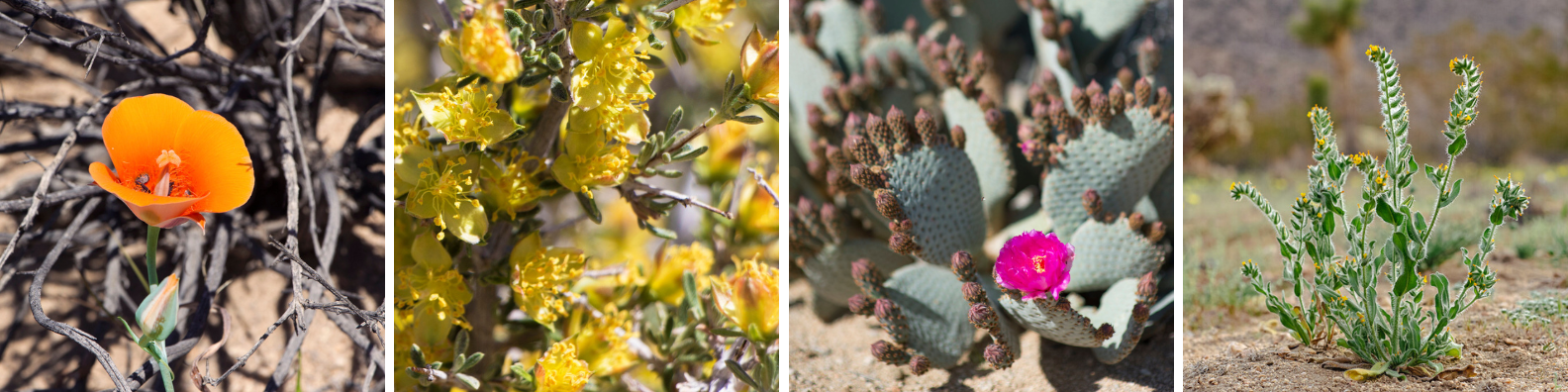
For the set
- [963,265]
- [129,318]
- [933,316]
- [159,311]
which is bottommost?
[129,318]

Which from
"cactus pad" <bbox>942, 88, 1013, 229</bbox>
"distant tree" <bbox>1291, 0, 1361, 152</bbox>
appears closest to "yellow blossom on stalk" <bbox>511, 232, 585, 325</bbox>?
"cactus pad" <bbox>942, 88, 1013, 229</bbox>

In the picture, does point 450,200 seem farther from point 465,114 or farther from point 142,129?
point 142,129

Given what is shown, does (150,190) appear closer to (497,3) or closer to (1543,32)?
(497,3)

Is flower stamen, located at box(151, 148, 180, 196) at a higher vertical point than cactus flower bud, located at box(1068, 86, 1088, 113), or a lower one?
lower

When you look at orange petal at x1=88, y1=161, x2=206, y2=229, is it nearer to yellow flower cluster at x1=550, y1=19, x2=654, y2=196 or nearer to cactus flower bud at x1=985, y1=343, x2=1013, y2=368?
yellow flower cluster at x1=550, y1=19, x2=654, y2=196

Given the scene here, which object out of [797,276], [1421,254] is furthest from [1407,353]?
[797,276]

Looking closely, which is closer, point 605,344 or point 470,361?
point 470,361

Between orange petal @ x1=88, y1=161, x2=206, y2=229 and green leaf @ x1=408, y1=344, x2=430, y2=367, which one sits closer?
orange petal @ x1=88, y1=161, x2=206, y2=229

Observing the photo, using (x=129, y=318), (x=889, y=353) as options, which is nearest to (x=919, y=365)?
(x=889, y=353)
